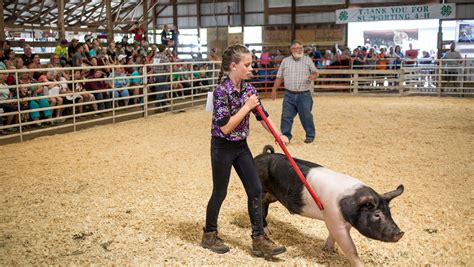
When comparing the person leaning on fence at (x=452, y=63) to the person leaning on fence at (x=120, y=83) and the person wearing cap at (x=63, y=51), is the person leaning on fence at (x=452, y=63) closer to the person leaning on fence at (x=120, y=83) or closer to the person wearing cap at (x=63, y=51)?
the person leaning on fence at (x=120, y=83)

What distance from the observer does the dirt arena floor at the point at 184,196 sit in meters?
3.89

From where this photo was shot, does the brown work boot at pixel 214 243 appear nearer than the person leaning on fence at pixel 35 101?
Yes

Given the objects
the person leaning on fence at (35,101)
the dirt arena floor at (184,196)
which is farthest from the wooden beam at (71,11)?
the dirt arena floor at (184,196)

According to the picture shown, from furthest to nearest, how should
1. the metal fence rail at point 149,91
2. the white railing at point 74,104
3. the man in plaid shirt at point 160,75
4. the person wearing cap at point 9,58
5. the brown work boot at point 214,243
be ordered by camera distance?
the man in plaid shirt at point 160,75 < the person wearing cap at point 9,58 < the metal fence rail at point 149,91 < the white railing at point 74,104 < the brown work boot at point 214,243

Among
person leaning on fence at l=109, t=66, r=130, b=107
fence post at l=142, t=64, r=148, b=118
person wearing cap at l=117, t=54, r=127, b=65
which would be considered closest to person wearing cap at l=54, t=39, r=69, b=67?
person leaning on fence at l=109, t=66, r=130, b=107

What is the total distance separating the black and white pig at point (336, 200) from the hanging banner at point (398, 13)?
17727 mm

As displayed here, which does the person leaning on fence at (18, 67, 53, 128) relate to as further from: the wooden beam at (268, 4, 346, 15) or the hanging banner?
the wooden beam at (268, 4, 346, 15)

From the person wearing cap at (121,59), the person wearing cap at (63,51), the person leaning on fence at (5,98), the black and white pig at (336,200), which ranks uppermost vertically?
the person wearing cap at (63,51)

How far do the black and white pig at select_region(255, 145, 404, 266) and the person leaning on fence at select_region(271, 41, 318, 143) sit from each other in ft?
13.4

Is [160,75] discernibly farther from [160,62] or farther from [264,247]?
[264,247]

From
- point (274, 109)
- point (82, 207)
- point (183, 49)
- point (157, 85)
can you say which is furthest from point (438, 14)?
point (82, 207)

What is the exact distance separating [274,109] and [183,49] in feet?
55.2

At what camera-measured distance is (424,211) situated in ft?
15.7

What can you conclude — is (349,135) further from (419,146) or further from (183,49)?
→ (183,49)
